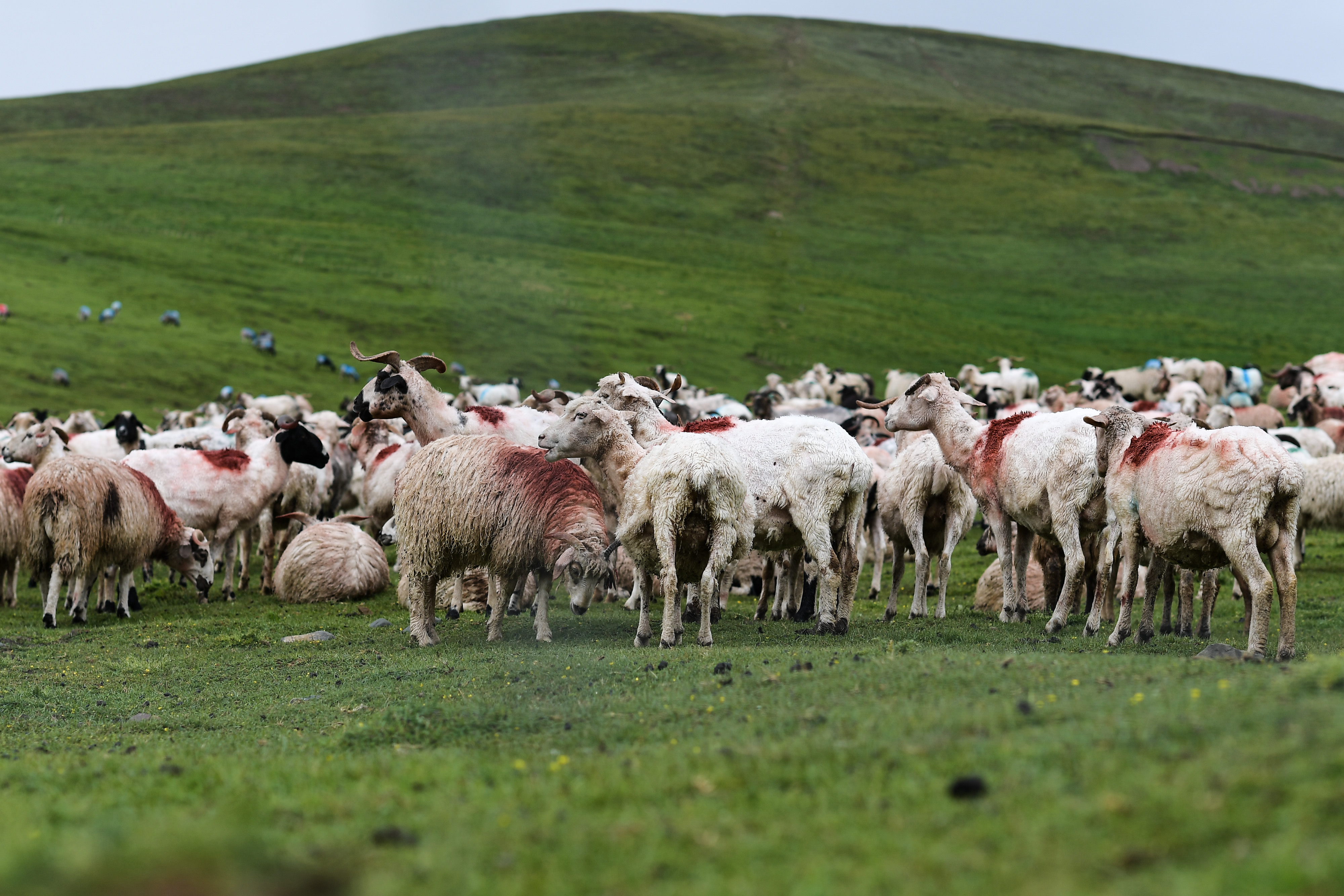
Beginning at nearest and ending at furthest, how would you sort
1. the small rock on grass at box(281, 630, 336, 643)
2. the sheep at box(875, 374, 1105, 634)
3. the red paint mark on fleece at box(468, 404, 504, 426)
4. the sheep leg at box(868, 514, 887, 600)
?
the sheep at box(875, 374, 1105, 634) → the small rock on grass at box(281, 630, 336, 643) → the red paint mark on fleece at box(468, 404, 504, 426) → the sheep leg at box(868, 514, 887, 600)

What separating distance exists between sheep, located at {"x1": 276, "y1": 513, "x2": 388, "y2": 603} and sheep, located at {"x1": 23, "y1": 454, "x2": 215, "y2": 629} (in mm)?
1916

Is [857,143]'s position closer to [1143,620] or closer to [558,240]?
[558,240]

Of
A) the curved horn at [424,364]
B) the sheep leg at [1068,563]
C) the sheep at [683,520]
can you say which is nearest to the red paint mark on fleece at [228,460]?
the curved horn at [424,364]

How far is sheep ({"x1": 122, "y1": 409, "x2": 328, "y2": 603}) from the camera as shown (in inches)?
718

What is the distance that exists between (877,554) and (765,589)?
3.67 meters

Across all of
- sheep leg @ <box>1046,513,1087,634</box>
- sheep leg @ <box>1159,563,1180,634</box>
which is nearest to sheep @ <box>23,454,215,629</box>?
sheep leg @ <box>1046,513,1087,634</box>

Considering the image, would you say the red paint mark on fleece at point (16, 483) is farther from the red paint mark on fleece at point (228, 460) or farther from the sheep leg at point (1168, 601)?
the sheep leg at point (1168, 601)

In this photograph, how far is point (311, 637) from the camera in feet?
45.9

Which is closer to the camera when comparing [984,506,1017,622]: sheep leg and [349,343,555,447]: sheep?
[984,506,1017,622]: sheep leg

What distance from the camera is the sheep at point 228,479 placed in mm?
18234

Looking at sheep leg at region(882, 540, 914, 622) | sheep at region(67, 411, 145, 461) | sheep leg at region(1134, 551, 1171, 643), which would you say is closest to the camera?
sheep leg at region(1134, 551, 1171, 643)

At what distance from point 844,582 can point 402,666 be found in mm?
4934

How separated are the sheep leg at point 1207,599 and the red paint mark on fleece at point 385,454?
13593 millimetres

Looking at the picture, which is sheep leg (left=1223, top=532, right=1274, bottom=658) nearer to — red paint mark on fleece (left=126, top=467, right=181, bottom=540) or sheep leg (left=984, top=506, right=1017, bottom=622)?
sheep leg (left=984, top=506, right=1017, bottom=622)
